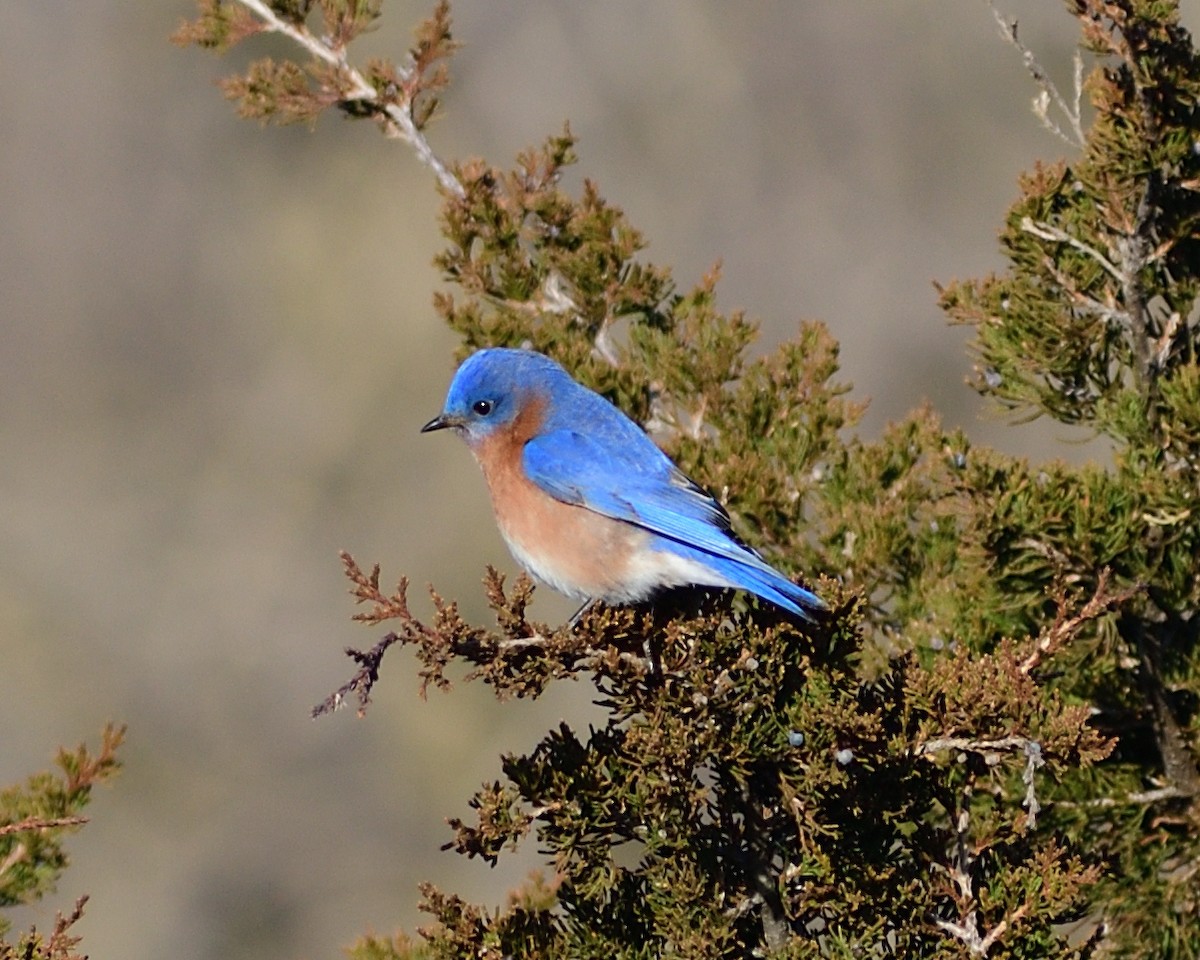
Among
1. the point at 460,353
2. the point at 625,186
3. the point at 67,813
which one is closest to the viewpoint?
the point at 67,813

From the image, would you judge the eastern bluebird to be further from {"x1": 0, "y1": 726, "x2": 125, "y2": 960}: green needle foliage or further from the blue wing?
{"x1": 0, "y1": 726, "x2": 125, "y2": 960}: green needle foliage

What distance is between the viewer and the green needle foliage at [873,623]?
261 centimetres

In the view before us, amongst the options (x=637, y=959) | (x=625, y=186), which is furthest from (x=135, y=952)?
(x=637, y=959)

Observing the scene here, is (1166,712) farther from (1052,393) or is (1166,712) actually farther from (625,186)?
(625,186)

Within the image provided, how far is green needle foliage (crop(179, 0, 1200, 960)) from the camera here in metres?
2.61

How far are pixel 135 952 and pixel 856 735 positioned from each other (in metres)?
10.4

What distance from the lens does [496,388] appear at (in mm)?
4020

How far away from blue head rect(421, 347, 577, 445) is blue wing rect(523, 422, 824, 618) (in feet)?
0.42

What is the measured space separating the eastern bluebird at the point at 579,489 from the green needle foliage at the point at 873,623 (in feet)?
0.31

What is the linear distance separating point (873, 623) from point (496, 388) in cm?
124

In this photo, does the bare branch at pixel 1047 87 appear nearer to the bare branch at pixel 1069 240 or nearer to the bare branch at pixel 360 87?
the bare branch at pixel 1069 240

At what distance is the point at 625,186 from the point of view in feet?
42.2

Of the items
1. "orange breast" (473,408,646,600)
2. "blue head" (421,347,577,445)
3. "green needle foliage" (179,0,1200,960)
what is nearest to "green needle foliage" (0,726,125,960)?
"green needle foliage" (179,0,1200,960)

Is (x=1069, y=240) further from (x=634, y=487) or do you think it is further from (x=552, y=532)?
(x=552, y=532)
